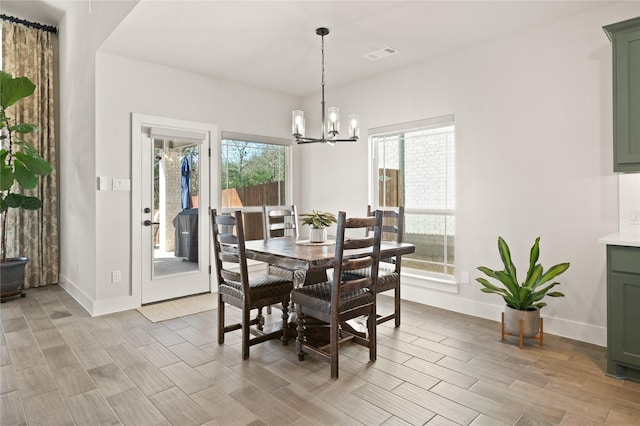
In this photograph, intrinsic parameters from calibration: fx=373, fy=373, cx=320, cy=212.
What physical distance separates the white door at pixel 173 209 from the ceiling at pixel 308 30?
2.63ft

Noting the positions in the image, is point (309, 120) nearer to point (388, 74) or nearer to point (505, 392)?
point (388, 74)

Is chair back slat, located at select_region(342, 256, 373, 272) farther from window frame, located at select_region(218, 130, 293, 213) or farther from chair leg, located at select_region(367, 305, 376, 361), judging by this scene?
window frame, located at select_region(218, 130, 293, 213)

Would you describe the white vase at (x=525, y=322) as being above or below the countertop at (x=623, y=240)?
below

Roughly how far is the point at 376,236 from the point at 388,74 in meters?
2.61

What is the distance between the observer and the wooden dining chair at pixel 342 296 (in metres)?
2.45

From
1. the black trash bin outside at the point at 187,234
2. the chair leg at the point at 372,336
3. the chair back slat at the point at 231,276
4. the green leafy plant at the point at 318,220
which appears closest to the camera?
the chair leg at the point at 372,336

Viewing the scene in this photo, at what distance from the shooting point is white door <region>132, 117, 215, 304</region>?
4.13 m

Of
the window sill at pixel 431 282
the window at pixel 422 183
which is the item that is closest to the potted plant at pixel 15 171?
the window at pixel 422 183

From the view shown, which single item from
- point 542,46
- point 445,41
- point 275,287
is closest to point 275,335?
point 275,287

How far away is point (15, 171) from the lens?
4.04 m

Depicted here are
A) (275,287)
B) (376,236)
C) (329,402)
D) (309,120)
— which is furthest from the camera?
(309,120)

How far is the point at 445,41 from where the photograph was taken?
3592 mm

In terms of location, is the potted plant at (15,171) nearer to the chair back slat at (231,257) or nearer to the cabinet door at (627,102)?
the chair back slat at (231,257)

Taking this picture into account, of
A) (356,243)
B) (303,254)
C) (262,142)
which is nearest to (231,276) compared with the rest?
(303,254)
